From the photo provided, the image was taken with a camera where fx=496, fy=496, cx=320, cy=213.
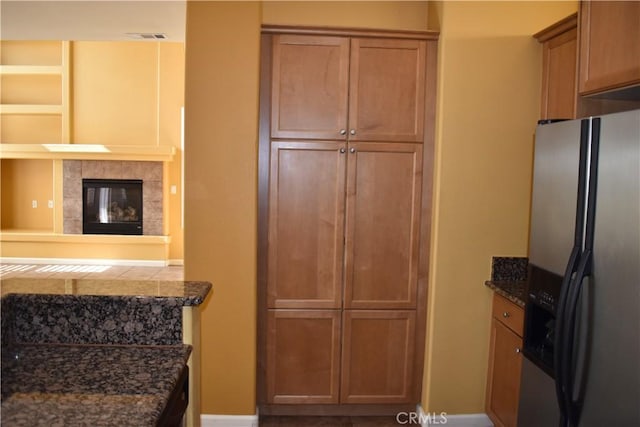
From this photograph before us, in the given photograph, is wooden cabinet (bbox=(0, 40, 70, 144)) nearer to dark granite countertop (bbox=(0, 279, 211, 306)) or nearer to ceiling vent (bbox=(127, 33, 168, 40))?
ceiling vent (bbox=(127, 33, 168, 40))

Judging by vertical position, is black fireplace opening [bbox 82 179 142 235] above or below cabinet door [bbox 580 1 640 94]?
below

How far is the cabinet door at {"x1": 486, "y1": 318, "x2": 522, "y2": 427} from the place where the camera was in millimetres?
2412

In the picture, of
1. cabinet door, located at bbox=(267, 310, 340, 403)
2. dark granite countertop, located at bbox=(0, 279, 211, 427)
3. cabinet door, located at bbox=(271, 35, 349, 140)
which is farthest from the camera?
cabinet door, located at bbox=(267, 310, 340, 403)

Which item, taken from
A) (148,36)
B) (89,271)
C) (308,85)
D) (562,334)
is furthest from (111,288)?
(89,271)

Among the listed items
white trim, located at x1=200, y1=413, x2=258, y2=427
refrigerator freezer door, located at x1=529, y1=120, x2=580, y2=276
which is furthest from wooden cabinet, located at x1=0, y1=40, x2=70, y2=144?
refrigerator freezer door, located at x1=529, y1=120, x2=580, y2=276

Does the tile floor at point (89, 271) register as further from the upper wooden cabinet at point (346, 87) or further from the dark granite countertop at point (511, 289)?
the dark granite countertop at point (511, 289)

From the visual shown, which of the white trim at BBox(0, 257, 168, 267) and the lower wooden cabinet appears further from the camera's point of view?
the white trim at BBox(0, 257, 168, 267)

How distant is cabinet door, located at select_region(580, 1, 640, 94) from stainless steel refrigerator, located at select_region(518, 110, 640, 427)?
0.88 ft

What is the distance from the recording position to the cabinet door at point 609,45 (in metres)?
1.70

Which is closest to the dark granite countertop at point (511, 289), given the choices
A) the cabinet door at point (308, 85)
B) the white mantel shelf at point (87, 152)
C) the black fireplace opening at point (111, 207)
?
the cabinet door at point (308, 85)

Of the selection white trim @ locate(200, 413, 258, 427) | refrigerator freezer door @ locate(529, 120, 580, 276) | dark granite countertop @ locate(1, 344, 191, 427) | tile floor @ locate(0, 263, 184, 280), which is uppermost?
refrigerator freezer door @ locate(529, 120, 580, 276)

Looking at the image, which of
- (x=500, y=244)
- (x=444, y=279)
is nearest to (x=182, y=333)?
(x=444, y=279)

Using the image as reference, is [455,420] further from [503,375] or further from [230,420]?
[230,420]

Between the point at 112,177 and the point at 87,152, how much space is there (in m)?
0.51
